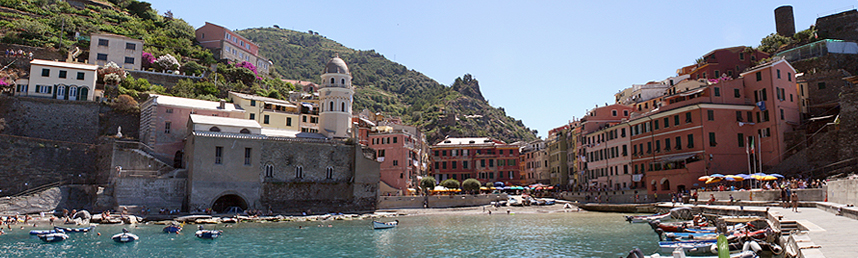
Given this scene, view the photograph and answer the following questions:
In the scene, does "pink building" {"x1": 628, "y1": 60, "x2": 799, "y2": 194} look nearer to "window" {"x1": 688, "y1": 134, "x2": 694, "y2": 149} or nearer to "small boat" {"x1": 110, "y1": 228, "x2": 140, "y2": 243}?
"window" {"x1": 688, "y1": 134, "x2": 694, "y2": 149}

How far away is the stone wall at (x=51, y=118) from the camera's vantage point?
4484 cm

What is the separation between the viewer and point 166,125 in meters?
46.0

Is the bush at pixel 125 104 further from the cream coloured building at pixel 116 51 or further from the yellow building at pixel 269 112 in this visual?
the cream coloured building at pixel 116 51

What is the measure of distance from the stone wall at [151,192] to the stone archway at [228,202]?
113 inches

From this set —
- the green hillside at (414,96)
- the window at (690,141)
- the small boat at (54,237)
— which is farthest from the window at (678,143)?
the green hillside at (414,96)

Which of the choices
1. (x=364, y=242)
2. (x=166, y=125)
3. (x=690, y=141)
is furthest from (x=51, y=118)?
(x=690, y=141)

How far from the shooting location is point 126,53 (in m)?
61.7

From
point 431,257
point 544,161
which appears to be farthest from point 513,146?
point 431,257

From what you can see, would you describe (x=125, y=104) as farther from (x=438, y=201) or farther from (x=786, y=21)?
(x=786, y=21)

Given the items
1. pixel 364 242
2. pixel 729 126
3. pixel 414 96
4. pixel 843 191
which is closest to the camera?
→ pixel 843 191

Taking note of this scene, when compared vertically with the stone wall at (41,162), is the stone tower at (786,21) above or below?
above

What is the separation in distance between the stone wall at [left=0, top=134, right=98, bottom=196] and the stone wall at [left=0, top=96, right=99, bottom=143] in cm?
275

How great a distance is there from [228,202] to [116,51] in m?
29.5

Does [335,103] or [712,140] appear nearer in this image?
[712,140]
